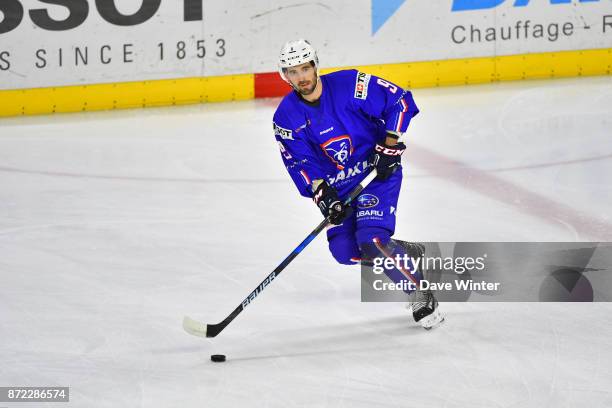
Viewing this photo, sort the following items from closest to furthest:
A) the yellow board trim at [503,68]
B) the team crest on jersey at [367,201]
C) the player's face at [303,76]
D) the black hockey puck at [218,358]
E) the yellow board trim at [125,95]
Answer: the black hockey puck at [218,358], the player's face at [303,76], the team crest on jersey at [367,201], the yellow board trim at [125,95], the yellow board trim at [503,68]

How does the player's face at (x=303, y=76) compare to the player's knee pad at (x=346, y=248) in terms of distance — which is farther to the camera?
the player's knee pad at (x=346, y=248)

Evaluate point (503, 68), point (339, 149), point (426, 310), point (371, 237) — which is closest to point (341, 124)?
point (339, 149)

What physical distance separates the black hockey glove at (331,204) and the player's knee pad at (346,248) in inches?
5.3

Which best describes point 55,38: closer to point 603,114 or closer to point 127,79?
point 127,79

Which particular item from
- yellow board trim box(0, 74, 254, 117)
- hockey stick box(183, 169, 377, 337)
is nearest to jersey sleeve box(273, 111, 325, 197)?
hockey stick box(183, 169, 377, 337)

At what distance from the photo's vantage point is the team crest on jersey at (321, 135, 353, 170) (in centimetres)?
377

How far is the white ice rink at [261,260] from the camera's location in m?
3.29

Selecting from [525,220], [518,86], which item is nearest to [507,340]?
[525,220]

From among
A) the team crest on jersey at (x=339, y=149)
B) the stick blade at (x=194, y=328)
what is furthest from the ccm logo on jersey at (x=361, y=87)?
the stick blade at (x=194, y=328)

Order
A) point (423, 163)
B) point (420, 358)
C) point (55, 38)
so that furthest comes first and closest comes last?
point (55, 38)
point (423, 163)
point (420, 358)

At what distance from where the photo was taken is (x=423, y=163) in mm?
6176

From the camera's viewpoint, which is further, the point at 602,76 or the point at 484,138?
the point at 602,76

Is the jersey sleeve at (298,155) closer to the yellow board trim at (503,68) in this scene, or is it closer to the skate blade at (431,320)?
the skate blade at (431,320)

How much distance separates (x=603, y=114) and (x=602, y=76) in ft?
4.51
